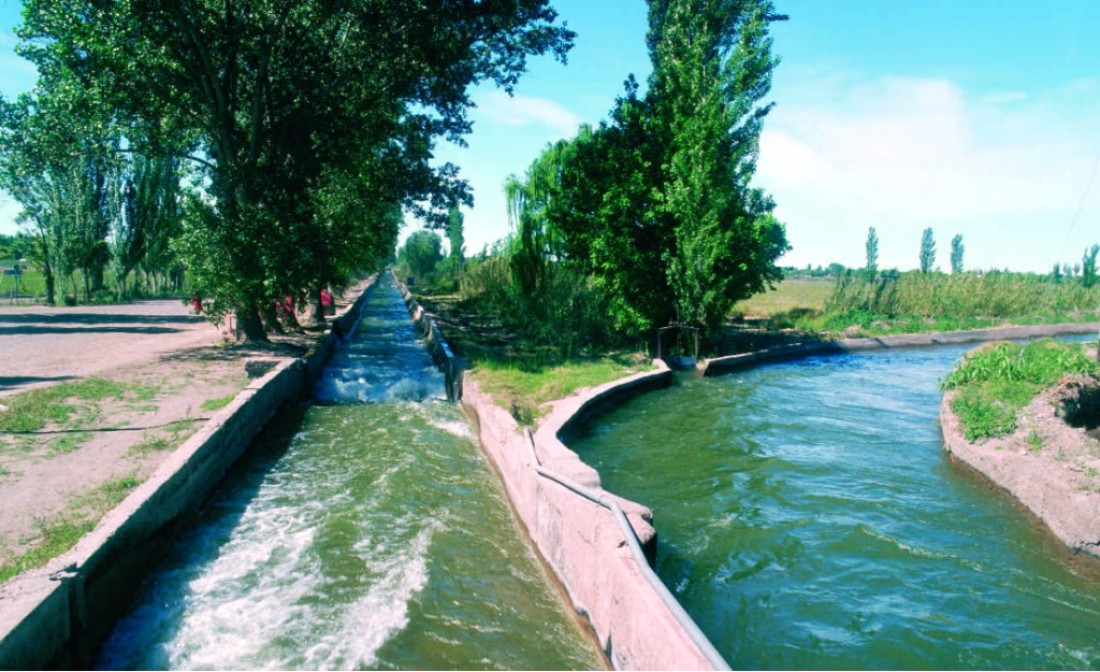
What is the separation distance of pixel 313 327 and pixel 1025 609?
21.0m

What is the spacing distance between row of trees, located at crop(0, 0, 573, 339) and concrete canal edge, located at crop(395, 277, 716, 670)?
27.8ft

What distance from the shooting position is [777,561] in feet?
20.3

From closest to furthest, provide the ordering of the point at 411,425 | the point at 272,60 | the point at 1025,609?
the point at 1025,609, the point at 411,425, the point at 272,60

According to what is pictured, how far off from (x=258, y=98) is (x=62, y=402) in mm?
8522

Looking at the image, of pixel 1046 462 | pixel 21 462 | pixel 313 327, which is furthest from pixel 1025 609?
pixel 313 327

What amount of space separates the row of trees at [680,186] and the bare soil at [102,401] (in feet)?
30.9

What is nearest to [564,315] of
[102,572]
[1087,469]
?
[1087,469]

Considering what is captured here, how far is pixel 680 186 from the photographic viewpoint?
17656 millimetres

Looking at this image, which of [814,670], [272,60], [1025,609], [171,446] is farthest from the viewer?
[272,60]

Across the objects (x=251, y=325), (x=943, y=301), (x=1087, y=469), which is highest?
(x=943, y=301)

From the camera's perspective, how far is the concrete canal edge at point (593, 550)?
12.2 feet

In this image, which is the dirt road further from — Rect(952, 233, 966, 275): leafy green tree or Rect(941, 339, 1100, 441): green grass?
Rect(952, 233, 966, 275): leafy green tree

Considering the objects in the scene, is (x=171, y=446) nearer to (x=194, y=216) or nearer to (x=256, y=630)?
(x=256, y=630)

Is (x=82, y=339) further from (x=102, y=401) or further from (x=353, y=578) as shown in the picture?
(x=353, y=578)
